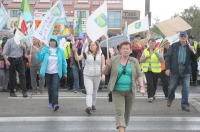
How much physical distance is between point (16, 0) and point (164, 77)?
2057 inches

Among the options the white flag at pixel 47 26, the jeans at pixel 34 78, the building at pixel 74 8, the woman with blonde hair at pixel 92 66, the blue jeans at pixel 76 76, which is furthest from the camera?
the building at pixel 74 8

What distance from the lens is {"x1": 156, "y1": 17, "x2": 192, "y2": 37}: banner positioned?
38.4 feet

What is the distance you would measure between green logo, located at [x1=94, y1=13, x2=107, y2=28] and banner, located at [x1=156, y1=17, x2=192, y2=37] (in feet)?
9.18

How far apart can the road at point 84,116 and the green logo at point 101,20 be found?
6.38 ft

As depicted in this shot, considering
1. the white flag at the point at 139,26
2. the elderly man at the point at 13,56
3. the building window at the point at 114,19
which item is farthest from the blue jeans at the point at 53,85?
the building window at the point at 114,19

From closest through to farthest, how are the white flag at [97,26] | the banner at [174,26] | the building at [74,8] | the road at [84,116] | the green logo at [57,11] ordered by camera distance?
the road at [84,116] → the white flag at [97,26] → the green logo at [57,11] → the banner at [174,26] → the building at [74,8]

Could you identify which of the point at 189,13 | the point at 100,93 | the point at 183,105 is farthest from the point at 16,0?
the point at 183,105

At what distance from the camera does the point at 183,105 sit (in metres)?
10.4

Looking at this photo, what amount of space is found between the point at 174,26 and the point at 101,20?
298 centimetres

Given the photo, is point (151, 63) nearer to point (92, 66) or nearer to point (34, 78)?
point (92, 66)

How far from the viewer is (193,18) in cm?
5581

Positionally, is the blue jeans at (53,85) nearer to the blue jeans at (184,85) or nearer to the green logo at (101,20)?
the green logo at (101,20)

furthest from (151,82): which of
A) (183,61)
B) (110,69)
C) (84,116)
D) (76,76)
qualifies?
(110,69)

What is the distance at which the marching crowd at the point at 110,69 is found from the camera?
7312 mm
